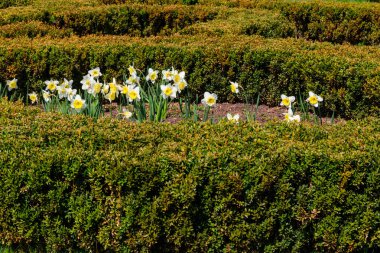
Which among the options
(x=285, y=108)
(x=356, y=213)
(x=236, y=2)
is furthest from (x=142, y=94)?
(x=236, y=2)

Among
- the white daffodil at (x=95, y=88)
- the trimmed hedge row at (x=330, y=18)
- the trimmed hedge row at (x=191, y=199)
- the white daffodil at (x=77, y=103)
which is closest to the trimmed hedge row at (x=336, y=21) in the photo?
the trimmed hedge row at (x=330, y=18)

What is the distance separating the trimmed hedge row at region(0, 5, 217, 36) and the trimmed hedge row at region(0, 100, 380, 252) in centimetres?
637

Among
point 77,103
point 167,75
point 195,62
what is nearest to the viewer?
point 77,103

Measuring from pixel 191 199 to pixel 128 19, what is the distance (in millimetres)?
7347

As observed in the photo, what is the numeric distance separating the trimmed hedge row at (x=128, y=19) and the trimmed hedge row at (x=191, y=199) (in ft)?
20.9

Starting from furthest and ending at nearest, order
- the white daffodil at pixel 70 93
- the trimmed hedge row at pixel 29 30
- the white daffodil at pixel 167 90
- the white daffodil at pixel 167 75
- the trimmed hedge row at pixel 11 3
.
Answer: the trimmed hedge row at pixel 11 3 → the trimmed hedge row at pixel 29 30 → the white daffodil at pixel 167 75 → the white daffodil at pixel 70 93 → the white daffodil at pixel 167 90

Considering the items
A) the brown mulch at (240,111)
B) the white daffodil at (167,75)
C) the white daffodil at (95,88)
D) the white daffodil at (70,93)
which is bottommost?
the brown mulch at (240,111)

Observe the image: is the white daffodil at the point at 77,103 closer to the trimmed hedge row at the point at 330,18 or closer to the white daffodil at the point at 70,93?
the white daffodil at the point at 70,93

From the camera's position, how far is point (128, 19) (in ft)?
35.3

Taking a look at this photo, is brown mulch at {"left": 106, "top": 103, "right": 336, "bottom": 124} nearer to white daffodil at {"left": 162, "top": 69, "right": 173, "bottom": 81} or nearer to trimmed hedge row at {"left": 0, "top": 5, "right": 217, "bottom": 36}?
white daffodil at {"left": 162, "top": 69, "right": 173, "bottom": 81}

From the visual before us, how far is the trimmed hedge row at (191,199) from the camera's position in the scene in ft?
13.2

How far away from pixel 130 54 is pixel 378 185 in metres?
4.18

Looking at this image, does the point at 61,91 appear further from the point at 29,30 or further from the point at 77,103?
the point at 29,30

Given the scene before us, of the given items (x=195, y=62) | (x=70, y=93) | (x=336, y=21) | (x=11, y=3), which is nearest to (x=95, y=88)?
(x=70, y=93)
